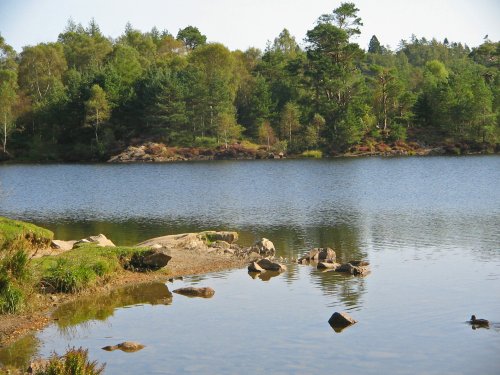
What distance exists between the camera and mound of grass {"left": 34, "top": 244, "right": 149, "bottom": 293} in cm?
2819

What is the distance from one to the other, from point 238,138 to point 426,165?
5012 cm

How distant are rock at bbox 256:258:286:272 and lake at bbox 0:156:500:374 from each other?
892 mm

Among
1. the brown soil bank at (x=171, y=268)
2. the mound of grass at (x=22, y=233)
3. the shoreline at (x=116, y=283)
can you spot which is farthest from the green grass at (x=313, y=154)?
the mound of grass at (x=22, y=233)

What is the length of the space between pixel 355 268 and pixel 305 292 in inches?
175

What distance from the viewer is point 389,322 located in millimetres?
24656

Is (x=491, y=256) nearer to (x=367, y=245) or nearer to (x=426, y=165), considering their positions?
(x=367, y=245)

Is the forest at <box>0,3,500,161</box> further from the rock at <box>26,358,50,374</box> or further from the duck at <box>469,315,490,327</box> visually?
the rock at <box>26,358,50,374</box>

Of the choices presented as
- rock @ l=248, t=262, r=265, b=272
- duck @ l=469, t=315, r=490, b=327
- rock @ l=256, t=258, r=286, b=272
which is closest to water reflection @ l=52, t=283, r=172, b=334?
rock @ l=248, t=262, r=265, b=272

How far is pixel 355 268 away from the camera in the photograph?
32.9 meters

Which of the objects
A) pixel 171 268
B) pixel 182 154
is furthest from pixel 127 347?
pixel 182 154

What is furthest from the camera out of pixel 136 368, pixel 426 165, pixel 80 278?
pixel 426 165

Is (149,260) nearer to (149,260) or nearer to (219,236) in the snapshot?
(149,260)

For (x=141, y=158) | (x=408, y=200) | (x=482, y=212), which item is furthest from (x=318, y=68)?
(x=482, y=212)

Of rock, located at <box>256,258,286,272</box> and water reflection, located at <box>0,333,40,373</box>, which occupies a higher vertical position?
rock, located at <box>256,258,286,272</box>
